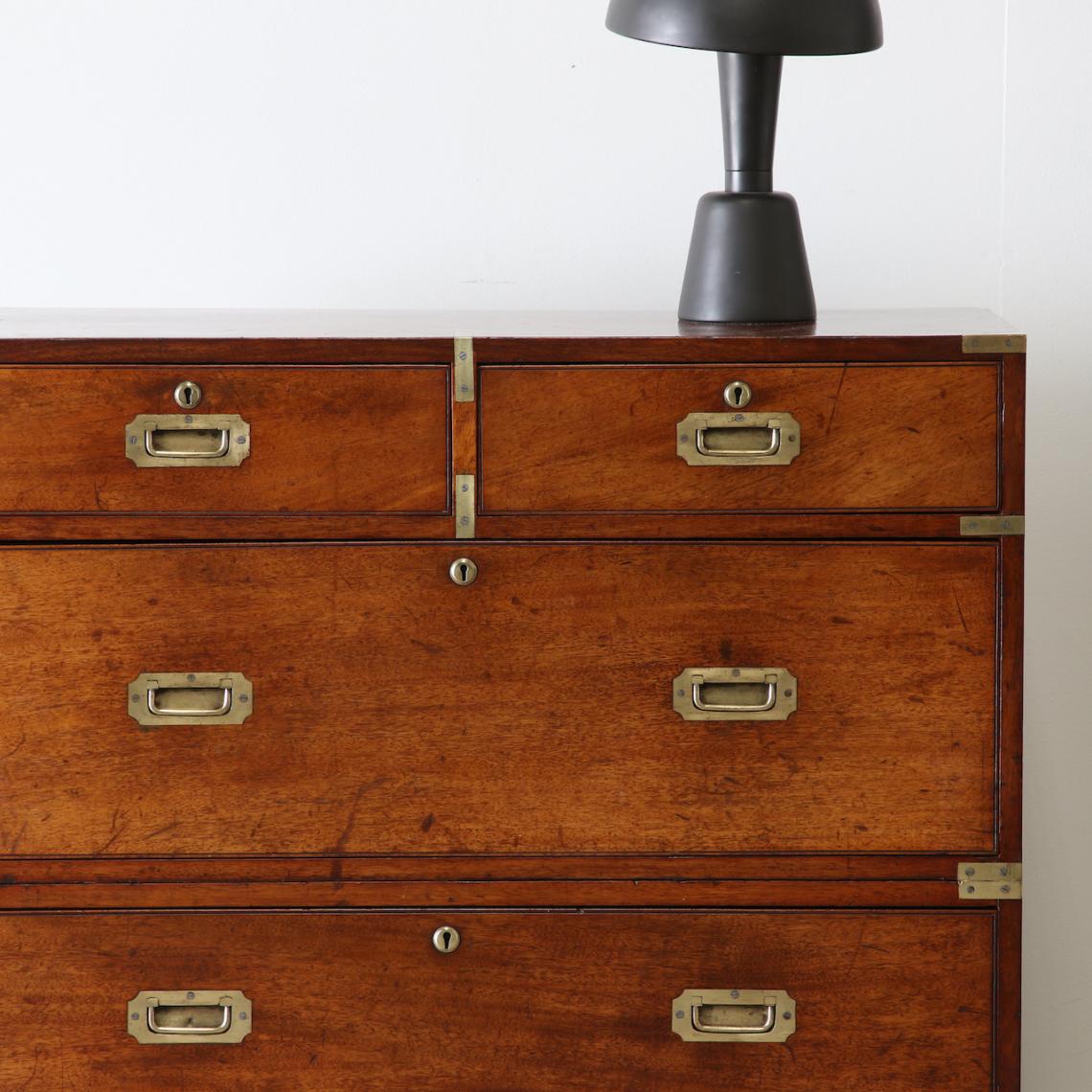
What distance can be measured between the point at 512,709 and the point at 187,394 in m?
0.45

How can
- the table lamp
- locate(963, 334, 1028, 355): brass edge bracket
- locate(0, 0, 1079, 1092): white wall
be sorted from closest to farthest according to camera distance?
locate(963, 334, 1028, 355): brass edge bracket, the table lamp, locate(0, 0, 1079, 1092): white wall

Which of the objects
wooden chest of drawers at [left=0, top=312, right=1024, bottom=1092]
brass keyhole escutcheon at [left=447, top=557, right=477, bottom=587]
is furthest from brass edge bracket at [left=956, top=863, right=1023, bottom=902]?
brass keyhole escutcheon at [left=447, top=557, right=477, bottom=587]

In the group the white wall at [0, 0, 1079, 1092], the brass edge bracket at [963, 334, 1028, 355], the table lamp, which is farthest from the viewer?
the white wall at [0, 0, 1079, 1092]

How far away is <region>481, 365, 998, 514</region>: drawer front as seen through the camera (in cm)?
141

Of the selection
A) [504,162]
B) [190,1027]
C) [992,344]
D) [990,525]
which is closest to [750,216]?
[992,344]

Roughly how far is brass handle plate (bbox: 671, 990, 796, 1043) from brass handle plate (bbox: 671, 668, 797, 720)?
28cm

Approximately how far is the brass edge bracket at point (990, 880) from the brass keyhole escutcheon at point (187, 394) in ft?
2.95

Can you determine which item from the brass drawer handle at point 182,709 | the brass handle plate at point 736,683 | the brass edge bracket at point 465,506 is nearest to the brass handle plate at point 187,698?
the brass drawer handle at point 182,709

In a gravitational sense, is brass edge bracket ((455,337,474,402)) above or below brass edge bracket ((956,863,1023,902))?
above

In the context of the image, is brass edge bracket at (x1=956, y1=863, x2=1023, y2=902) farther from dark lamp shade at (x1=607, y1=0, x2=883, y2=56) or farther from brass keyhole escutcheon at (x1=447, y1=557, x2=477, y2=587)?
→ dark lamp shade at (x1=607, y1=0, x2=883, y2=56)

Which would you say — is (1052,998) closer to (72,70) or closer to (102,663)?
(102,663)

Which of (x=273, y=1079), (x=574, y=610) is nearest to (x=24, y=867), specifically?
(x=273, y=1079)

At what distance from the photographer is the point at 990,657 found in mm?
1438

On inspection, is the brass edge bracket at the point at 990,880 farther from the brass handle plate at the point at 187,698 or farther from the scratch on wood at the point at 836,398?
the brass handle plate at the point at 187,698
